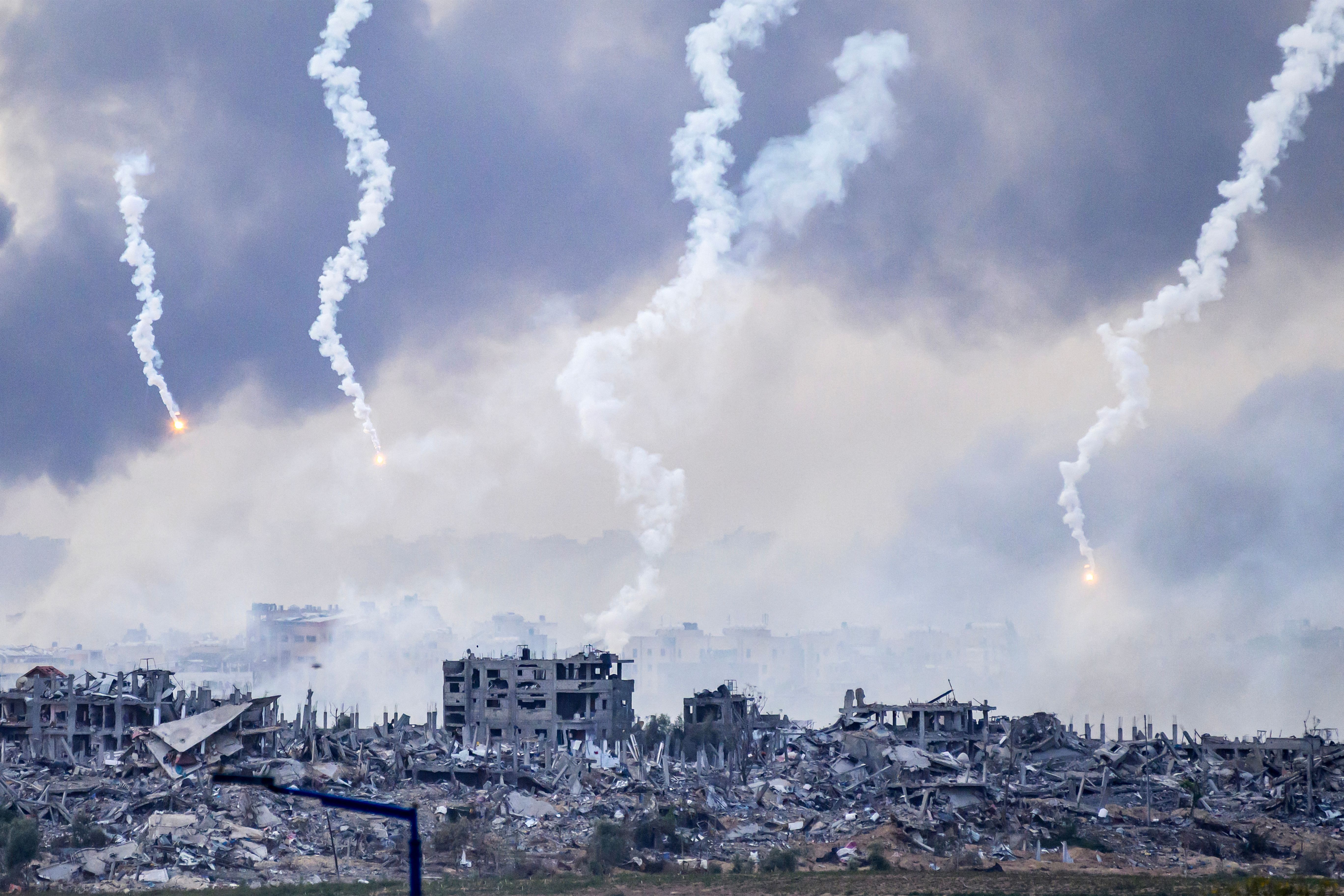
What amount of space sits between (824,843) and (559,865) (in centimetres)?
902

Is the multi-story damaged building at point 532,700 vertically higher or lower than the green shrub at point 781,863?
higher

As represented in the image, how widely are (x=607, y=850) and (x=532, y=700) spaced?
33.7 metres

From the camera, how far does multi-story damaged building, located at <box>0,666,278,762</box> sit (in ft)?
222

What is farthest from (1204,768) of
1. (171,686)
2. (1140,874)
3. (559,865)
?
(171,686)

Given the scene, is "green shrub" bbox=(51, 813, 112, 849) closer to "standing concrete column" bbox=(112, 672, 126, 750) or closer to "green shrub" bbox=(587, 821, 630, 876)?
"green shrub" bbox=(587, 821, 630, 876)

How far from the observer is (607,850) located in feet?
140

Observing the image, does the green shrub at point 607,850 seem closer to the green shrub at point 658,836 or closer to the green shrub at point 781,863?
the green shrub at point 658,836

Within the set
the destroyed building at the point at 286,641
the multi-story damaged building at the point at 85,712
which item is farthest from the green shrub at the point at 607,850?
the destroyed building at the point at 286,641

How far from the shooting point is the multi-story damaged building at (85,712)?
67.7m

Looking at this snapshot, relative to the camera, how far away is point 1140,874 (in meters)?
41.1

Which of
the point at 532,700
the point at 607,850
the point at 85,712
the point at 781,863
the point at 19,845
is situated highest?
the point at 532,700

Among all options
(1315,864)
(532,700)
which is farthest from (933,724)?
(1315,864)

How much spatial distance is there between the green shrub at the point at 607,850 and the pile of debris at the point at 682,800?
29 centimetres

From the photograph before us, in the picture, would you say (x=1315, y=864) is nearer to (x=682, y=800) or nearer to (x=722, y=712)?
(x=682, y=800)
